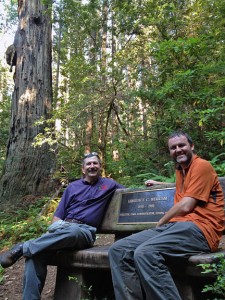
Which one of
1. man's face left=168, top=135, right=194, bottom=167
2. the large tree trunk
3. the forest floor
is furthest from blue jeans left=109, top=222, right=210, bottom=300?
the large tree trunk

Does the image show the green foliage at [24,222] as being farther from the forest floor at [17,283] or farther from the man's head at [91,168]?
the man's head at [91,168]

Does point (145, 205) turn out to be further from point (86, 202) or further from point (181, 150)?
point (181, 150)

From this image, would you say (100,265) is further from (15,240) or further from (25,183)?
(25,183)

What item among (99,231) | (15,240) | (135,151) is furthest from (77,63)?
(99,231)

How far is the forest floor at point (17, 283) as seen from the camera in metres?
4.96

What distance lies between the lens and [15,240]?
23.3ft

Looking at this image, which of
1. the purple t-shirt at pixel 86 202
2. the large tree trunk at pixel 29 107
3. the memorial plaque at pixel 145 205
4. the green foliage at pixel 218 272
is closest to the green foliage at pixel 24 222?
the large tree trunk at pixel 29 107

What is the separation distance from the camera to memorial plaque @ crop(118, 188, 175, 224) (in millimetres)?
4129

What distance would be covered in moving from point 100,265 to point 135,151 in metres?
5.16

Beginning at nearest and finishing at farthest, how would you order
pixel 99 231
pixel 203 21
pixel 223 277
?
pixel 223 277 < pixel 99 231 < pixel 203 21

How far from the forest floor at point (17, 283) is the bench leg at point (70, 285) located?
66 cm

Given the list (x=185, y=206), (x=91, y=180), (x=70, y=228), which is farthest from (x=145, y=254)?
(x=91, y=180)

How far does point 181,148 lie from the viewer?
3.57m

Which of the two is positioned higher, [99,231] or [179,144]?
[179,144]
